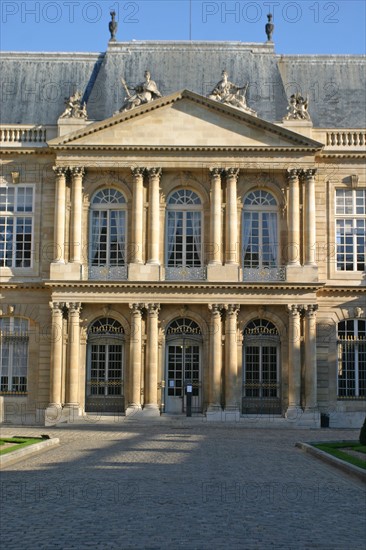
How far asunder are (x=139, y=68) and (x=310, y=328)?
15.3 meters

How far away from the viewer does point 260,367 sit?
3928 centimetres

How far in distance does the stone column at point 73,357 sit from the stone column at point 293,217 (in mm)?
9223

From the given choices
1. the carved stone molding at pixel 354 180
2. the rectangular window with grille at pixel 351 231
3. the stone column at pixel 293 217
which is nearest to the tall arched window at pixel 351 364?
the rectangular window with grille at pixel 351 231

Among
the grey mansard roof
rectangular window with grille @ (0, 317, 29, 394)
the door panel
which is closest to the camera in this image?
the door panel

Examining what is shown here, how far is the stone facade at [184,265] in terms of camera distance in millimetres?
38344

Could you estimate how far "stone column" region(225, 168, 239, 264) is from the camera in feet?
128

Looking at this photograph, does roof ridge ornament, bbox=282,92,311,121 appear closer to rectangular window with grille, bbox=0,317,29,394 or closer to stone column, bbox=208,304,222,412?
stone column, bbox=208,304,222,412

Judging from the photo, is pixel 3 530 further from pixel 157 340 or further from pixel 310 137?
pixel 310 137

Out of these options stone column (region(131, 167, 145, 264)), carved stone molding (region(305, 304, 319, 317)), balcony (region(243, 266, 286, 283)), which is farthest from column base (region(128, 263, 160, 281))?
carved stone molding (region(305, 304, 319, 317))

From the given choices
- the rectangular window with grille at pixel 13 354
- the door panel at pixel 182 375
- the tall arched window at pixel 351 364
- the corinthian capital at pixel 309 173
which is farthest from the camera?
the rectangular window with grille at pixel 13 354

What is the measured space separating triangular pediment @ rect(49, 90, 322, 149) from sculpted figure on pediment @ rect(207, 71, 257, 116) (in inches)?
32.9

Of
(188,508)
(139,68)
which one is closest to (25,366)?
(139,68)

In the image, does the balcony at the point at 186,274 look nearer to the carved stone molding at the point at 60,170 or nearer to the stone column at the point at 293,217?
the stone column at the point at 293,217

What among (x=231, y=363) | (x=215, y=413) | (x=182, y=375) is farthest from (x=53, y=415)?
(x=231, y=363)
